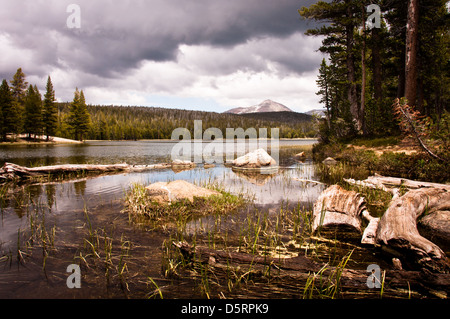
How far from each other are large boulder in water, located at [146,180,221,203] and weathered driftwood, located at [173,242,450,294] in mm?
3508

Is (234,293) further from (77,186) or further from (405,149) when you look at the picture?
(405,149)

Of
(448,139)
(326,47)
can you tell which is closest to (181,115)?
(326,47)

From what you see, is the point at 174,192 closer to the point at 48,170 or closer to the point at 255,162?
→ the point at 48,170

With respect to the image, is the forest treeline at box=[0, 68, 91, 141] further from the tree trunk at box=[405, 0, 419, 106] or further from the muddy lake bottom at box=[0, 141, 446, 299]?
the tree trunk at box=[405, 0, 419, 106]

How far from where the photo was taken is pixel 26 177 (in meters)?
13.0

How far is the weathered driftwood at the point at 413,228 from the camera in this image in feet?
11.4

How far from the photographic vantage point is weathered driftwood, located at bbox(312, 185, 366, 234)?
17.8 ft

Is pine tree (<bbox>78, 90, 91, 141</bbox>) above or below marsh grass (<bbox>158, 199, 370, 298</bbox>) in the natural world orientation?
above

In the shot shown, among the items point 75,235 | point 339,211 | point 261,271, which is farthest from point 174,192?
point 339,211

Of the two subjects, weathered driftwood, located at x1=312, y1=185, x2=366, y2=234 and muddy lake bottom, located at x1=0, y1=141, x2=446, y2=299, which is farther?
weathered driftwood, located at x1=312, y1=185, x2=366, y2=234

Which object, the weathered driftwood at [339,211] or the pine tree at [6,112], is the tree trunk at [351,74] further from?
the pine tree at [6,112]

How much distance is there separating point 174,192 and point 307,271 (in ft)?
17.0

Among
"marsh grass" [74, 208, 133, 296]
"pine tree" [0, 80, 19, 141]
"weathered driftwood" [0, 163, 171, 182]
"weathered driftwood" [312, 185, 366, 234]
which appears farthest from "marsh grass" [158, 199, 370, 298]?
"pine tree" [0, 80, 19, 141]

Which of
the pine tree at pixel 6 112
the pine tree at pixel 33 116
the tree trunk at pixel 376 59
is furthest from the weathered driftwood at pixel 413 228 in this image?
the pine tree at pixel 33 116
